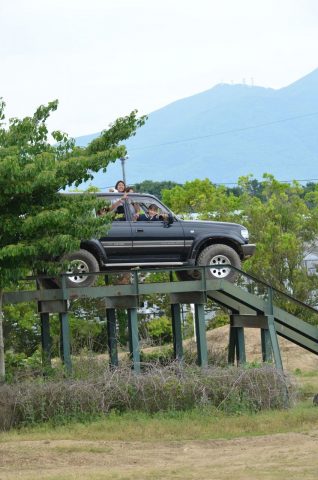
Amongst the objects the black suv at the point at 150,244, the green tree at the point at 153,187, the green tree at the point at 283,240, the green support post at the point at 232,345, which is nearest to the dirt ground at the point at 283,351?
the green tree at the point at 283,240

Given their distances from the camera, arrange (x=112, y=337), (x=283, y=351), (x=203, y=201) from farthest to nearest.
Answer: (x=203, y=201)
(x=283, y=351)
(x=112, y=337)

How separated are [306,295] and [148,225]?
75.4 feet

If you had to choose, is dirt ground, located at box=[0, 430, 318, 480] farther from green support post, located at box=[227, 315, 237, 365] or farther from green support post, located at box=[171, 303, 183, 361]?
green support post, located at box=[171, 303, 183, 361]

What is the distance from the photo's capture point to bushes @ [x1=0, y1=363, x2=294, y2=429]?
21.6 meters

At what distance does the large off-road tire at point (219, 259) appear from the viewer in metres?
24.5

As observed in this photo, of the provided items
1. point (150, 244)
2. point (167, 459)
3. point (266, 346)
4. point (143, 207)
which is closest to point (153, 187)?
point (266, 346)

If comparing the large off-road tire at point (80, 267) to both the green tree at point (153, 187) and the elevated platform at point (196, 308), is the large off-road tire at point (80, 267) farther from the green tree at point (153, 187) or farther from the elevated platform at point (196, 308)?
the green tree at point (153, 187)

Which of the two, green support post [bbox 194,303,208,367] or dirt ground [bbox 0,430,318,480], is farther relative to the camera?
green support post [bbox 194,303,208,367]

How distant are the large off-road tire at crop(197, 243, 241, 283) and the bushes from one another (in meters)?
2.45

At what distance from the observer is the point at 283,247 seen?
45125 mm

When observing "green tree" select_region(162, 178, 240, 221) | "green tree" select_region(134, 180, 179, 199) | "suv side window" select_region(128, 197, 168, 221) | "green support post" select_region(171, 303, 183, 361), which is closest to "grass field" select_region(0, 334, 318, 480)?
"suv side window" select_region(128, 197, 168, 221)

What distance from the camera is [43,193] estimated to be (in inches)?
874

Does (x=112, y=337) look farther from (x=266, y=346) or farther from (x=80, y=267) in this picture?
(x=266, y=346)

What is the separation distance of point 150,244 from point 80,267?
60.0 inches
